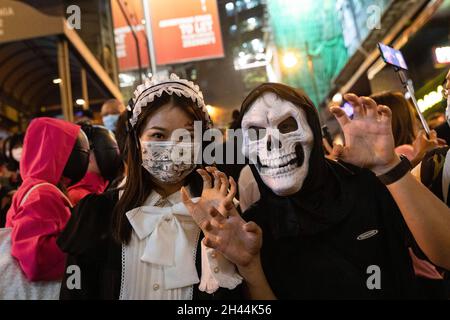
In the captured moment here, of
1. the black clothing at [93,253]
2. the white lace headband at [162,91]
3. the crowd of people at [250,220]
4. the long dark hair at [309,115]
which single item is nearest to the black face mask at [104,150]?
the crowd of people at [250,220]

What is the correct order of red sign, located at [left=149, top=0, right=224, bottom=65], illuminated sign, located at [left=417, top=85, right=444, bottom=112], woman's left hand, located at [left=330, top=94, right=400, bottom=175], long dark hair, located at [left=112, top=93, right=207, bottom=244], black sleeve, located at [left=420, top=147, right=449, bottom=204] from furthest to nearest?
illuminated sign, located at [left=417, top=85, right=444, bottom=112] → red sign, located at [left=149, top=0, right=224, bottom=65] → black sleeve, located at [left=420, top=147, right=449, bottom=204] → long dark hair, located at [left=112, top=93, right=207, bottom=244] → woman's left hand, located at [left=330, top=94, right=400, bottom=175]

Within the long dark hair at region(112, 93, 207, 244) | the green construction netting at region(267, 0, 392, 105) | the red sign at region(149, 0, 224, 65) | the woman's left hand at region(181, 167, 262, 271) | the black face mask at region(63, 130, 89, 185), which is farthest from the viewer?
the green construction netting at region(267, 0, 392, 105)

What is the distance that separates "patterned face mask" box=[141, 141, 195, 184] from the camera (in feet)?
4.83

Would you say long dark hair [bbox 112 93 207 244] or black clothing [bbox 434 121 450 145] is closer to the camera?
long dark hair [bbox 112 93 207 244]

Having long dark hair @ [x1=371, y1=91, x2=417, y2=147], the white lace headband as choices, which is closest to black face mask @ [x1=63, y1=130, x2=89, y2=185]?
the white lace headband

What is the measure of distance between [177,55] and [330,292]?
3690 millimetres

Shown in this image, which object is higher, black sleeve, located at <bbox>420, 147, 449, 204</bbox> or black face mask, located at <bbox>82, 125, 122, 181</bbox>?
black face mask, located at <bbox>82, 125, 122, 181</bbox>

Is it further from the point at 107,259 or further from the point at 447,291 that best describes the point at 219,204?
the point at 447,291

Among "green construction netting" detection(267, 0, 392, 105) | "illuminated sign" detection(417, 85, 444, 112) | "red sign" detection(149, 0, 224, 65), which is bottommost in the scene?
"illuminated sign" detection(417, 85, 444, 112)

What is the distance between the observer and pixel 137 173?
1.54m

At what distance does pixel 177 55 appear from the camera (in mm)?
4414

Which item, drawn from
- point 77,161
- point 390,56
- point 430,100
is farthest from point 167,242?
point 430,100

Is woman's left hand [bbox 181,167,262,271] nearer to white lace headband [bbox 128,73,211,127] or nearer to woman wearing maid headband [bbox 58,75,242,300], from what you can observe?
woman wearing maid headband [bbox 58,75,242,300]
